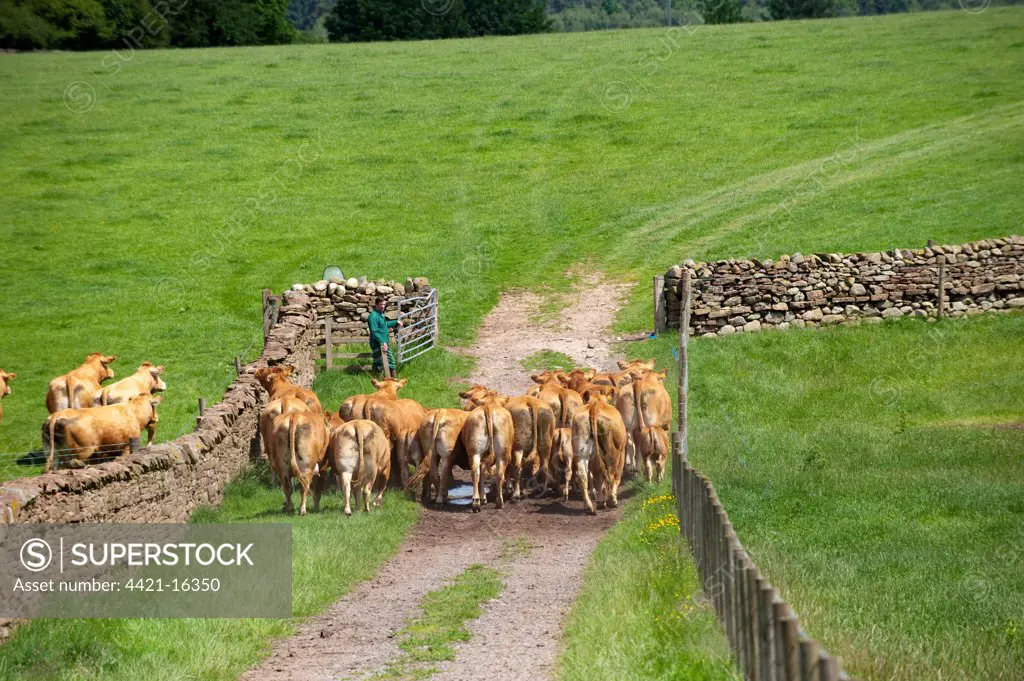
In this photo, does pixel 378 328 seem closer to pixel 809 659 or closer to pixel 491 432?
pixel 491 432

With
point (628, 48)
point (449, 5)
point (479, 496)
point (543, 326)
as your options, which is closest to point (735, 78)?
point (628, 48)

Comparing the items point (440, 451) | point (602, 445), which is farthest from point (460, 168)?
A: point (602, 445)

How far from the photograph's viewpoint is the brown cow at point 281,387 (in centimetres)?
1981

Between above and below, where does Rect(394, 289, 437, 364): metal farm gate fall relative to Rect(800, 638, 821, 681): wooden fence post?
below

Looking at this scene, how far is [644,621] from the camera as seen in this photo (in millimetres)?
10984

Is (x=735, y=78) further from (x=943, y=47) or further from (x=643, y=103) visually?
(x=943, y=47)

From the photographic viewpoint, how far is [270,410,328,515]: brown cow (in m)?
16.9

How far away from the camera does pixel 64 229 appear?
4128 cm

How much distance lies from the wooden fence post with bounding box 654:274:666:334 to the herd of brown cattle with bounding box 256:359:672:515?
9.33 meters

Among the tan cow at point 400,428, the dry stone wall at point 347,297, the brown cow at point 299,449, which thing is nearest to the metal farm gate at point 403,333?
the dry stone wall at point 347,297

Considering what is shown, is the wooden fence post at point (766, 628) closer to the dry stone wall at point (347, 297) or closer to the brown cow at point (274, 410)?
the brown cow at point (274, 410)

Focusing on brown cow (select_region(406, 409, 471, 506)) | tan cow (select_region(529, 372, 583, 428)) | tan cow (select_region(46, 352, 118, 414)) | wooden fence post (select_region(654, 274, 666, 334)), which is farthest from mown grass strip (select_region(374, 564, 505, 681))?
wooden fence post (select_region(654, 274, 666, 334))

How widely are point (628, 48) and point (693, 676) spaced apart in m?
60.4

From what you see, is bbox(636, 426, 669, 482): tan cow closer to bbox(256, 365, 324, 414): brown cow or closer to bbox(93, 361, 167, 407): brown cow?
bbox(256, 365, 324, 414): brown cow
